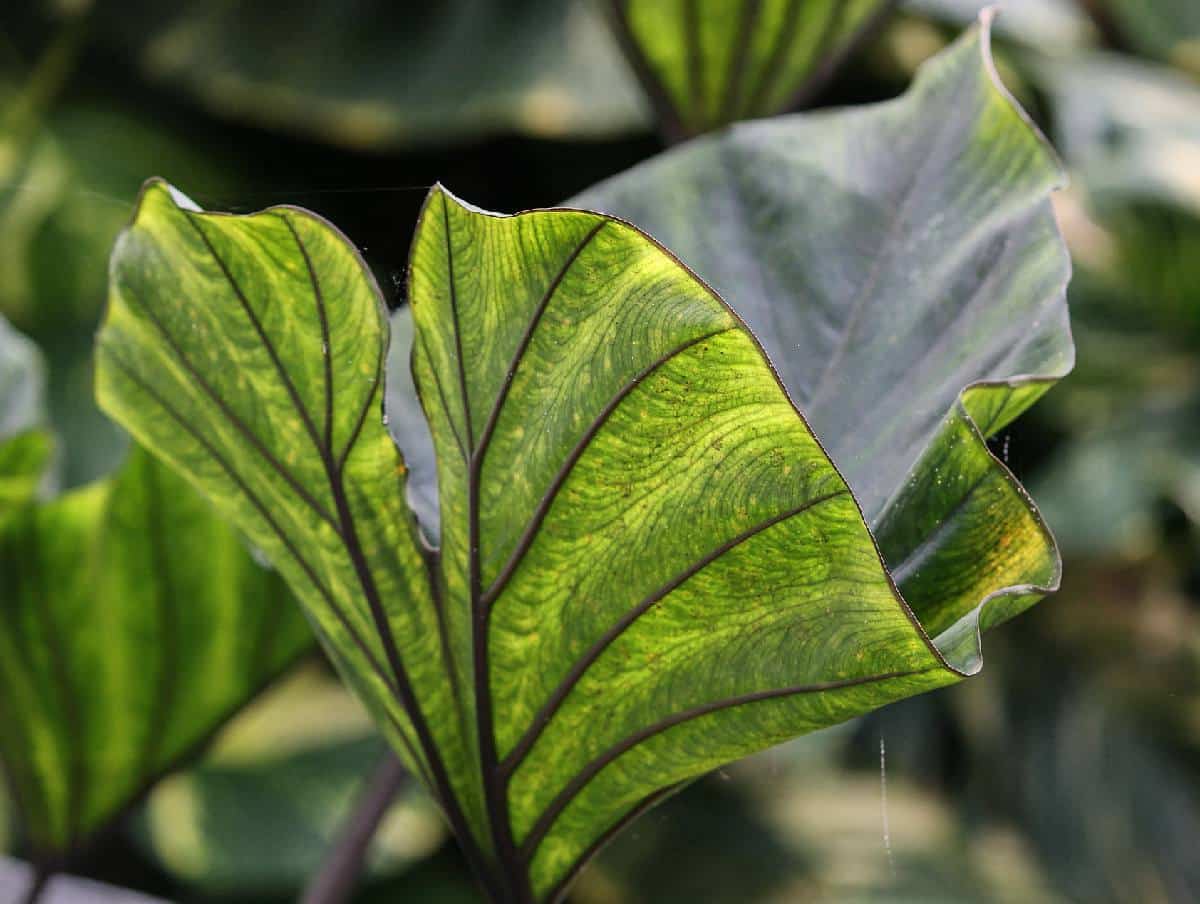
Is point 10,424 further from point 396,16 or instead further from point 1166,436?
point 1166,436

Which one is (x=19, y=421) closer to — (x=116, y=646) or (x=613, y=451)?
(x=116, y=646)

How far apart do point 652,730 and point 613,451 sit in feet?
0.31

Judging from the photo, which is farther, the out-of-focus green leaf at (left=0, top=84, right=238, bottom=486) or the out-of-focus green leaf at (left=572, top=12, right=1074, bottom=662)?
the out-of-focus green leaf at (left=0, top=84, right=238, bottom=486)

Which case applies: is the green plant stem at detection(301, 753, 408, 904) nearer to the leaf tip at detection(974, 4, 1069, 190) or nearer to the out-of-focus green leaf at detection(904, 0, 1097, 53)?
the leaf tip at detection(974, 4, 1069, 190)

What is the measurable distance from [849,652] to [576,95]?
1.21 m

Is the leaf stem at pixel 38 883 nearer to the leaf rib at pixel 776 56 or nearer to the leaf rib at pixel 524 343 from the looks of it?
the leaf rib at pixel 524 343

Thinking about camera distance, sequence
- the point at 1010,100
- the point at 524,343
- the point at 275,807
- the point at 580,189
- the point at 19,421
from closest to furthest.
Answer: the point at 524,343 < the point at 1010,100 < the point at 19,421 < the point at 275,807 < the point at 580,189

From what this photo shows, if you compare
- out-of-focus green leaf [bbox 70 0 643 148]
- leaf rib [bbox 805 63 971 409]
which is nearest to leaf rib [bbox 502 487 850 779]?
leaf rib [bbox 805 63 971 409]

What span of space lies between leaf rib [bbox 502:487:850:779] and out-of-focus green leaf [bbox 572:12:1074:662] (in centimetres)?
5

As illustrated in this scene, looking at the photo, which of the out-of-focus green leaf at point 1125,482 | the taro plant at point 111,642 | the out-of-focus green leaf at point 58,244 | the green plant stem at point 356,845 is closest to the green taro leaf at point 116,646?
the taro plant at point 111,642

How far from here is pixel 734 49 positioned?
0.57 meters

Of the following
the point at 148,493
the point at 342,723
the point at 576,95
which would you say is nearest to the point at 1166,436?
the point at 576,95

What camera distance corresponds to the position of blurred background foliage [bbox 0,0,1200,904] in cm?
135

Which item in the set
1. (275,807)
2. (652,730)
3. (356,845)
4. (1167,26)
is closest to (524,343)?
(652,730)
